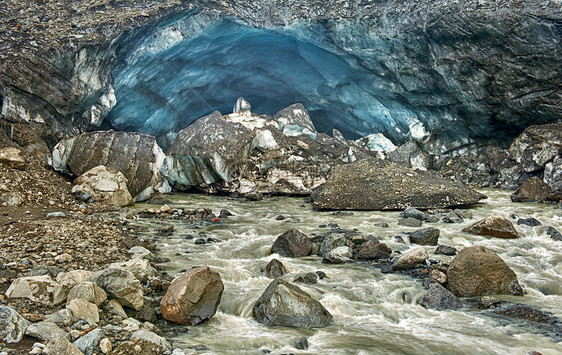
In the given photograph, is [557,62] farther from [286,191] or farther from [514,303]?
[514,303]

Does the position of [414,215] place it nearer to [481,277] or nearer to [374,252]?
[374,252]

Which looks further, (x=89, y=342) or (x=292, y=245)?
(x=292, y=245)

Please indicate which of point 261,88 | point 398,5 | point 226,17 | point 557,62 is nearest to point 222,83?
point 261,88

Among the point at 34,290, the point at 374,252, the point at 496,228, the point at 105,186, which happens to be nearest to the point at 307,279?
the point at 374,252

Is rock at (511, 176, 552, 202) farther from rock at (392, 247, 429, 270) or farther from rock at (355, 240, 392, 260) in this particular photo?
rock at (392, 247, 429, 270)

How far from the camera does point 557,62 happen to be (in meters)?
12.8

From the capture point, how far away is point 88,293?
379 cm

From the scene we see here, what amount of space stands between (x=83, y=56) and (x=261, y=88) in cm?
1022

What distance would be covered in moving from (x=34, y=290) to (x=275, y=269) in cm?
296

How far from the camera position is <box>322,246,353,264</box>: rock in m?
6.24

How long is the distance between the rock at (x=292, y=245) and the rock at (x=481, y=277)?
2.29 metres

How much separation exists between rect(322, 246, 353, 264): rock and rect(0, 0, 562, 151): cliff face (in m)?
10.7

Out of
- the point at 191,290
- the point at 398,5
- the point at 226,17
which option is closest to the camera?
the point at 191,290

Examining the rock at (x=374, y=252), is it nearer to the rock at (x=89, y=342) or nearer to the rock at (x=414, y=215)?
the rock at (x=414, y=215)
